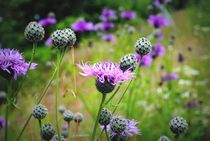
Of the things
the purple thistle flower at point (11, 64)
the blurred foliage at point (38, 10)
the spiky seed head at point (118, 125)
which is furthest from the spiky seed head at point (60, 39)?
the blurred foliage at point (38, 10)

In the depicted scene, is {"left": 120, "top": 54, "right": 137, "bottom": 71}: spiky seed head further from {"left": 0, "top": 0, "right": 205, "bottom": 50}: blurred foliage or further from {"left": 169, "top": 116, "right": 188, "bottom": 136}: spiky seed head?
{"left": 0, "top": 0, "right": 205, "bottom": 50}: blurred foliage

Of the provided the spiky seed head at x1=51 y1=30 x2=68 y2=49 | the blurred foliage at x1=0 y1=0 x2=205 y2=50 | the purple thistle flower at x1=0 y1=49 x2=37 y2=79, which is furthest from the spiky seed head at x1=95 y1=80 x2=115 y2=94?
the blurred foliage at x1=0 y1=0 x2=205 y2=50

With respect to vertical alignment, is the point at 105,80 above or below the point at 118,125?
above

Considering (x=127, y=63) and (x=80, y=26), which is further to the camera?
(x=80, y=26)

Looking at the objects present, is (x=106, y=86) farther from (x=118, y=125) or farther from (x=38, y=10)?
(x=38, y=10)

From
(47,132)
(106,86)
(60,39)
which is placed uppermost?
(60,39)

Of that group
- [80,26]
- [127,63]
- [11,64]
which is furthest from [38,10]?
[127,63]

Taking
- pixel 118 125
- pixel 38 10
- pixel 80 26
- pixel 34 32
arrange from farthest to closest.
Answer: pixel 38 10 → pixel 80 26 → pixel 34 32 → pixel 118 125

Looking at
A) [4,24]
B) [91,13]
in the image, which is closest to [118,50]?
[4,24]
